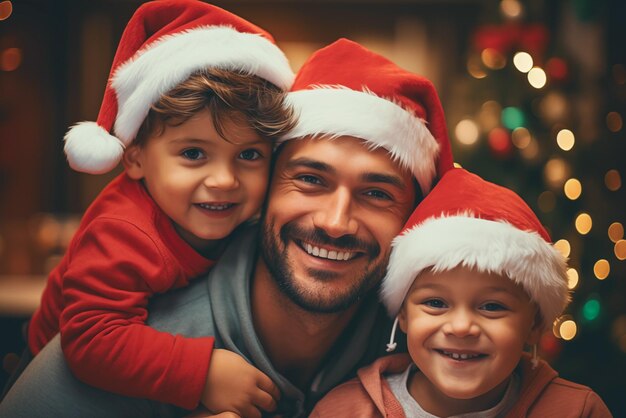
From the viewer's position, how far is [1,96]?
4.98 meters

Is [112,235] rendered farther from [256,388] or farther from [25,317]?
[25,317]

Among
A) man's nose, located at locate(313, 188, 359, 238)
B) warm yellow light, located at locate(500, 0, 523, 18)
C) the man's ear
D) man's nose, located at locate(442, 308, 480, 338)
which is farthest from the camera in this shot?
warm yellow light, located at locate(500, 0, 523, 18)

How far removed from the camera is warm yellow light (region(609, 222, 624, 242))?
10.1 ft

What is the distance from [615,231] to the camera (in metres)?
3.08

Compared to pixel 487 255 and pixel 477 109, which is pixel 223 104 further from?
pixel 477 109

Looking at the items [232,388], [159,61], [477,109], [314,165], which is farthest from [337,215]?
[477,109]

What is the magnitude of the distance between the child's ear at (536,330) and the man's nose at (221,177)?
2.57ft

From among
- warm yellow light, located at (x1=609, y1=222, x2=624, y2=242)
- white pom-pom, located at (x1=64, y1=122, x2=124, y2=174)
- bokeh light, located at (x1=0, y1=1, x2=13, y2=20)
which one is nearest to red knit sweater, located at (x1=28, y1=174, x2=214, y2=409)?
white pom-pom, located at (x1=64, y1=122, x2=124, y2=174)

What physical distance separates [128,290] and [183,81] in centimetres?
53

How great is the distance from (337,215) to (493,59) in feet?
6.27

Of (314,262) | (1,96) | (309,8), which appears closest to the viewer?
(314,262)

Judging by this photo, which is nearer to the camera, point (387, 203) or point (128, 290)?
point (128, 290)

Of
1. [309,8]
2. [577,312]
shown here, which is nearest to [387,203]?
[577,312]

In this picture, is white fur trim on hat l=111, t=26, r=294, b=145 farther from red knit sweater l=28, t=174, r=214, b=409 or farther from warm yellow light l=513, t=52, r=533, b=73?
warm yellow light l=513, t=52, r=533, b=73
